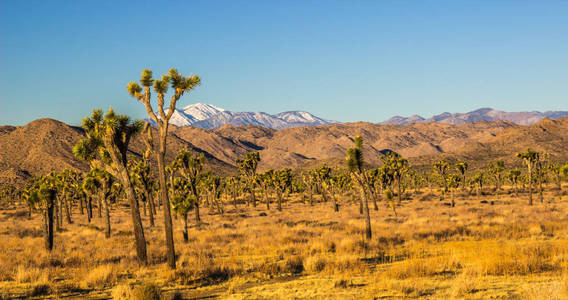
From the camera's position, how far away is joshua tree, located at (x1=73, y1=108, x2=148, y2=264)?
1516cm

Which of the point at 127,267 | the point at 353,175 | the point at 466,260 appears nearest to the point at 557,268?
the point at 466,260

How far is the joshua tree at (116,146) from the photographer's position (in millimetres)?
15156

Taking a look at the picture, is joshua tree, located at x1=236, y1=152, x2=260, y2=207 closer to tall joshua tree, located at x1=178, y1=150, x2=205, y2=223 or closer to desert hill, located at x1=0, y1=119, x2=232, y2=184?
tall joshua tree, located at x1=178, y1=150, x2=205, y2=223

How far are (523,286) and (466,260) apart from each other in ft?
12.7

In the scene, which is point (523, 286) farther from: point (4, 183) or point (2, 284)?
point (4, 183)

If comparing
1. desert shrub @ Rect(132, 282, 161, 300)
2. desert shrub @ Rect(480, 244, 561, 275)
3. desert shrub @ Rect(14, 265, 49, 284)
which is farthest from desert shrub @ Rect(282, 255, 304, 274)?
desert shrub @ Rect(14, 265, 49, 284)

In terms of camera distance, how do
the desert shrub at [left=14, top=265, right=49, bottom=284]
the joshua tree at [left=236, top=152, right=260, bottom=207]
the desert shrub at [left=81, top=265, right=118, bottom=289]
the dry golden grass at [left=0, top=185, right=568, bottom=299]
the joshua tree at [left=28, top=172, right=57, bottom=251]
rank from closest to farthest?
the dry golden grass at [left=0, top=185, right=568, bottom=299] → the desert shrub at [left=81, top=265, right=118, bottom=289] → the desert shrub at [left=14, top=265, right=49, bottom=284] → the joshua tree at [left=28, top=172, right=57, bottom=251] → the joshua tree at [left=236, top=152, right=260, bottom=207]

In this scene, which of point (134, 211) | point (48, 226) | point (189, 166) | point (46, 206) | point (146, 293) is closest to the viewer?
point (146, 293)

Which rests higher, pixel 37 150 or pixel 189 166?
pixel 37 150

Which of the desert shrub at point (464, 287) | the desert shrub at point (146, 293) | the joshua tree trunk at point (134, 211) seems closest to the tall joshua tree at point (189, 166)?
the joshua tree trunk at point (134, 211)

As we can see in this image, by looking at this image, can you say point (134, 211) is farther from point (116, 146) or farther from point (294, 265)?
point (294, 265)

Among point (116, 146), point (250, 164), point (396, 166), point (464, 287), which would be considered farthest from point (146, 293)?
point (396, 166)

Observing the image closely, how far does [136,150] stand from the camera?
541 ft

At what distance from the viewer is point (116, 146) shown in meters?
15.5
